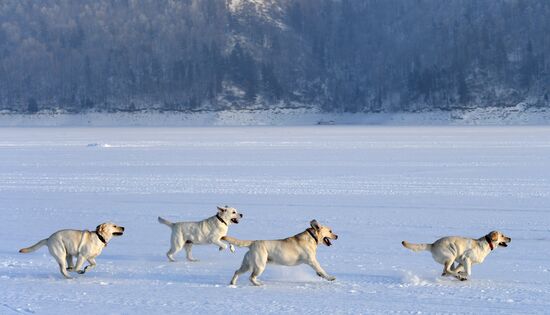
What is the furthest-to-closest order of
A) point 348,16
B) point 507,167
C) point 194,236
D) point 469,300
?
point 348,16 → point 507,167 → point 194,236 → point 469,300

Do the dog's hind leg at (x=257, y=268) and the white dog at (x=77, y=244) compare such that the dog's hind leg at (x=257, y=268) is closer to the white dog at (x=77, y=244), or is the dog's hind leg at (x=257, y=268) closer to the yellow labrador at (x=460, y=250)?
the yellow labrador at (x=460, y=250)

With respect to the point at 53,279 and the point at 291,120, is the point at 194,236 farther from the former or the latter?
the point at 291,120

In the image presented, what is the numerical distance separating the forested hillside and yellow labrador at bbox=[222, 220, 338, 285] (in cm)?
13562

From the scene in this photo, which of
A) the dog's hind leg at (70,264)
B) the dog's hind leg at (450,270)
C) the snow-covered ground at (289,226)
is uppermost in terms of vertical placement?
the dog's hind leg at (450,270)

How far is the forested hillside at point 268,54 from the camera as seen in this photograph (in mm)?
157750

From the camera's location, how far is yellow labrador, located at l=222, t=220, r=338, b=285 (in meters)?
12.0

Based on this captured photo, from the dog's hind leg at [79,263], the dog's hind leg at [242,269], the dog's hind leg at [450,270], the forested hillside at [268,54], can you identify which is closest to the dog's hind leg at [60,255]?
the dog's hind leg at [79,263]

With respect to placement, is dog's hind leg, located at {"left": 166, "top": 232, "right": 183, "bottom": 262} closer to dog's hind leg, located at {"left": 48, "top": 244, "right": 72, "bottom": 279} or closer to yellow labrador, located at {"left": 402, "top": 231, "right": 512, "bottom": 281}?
dog's hind leg, located at {"left": 48, "top": 244, "right": 72, "bottom": 279}

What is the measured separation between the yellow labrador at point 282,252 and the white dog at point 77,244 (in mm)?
1862

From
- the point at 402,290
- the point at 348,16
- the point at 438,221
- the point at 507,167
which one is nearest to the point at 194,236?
the point at 402,290

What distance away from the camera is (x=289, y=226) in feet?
58.9

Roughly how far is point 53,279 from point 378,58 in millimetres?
162166

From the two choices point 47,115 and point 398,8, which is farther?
point 398,8

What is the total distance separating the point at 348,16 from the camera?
18438 centimetres
